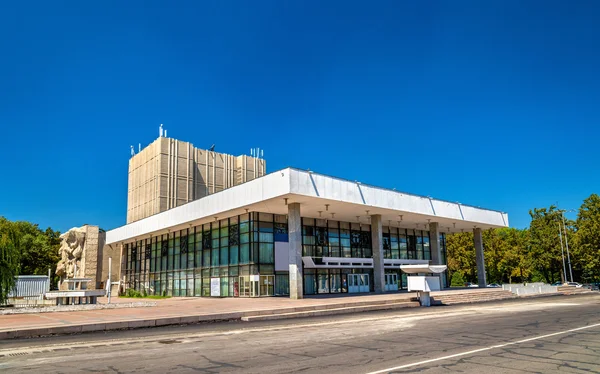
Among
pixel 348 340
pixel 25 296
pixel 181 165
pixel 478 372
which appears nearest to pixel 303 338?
pixel 348 340

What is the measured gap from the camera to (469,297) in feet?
103

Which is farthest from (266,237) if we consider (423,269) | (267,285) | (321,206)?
(423,269)

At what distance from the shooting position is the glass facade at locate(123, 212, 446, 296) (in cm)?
3488

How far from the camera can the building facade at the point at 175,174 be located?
2532 inches

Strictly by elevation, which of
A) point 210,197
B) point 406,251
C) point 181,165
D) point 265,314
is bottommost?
point 265,314

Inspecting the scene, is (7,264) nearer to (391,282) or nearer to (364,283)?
(364,283)

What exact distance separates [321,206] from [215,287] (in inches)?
490

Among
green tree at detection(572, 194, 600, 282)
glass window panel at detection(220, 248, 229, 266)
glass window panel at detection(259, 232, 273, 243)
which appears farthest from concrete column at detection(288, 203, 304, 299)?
green tree at detection(572, 194, 600, 282)

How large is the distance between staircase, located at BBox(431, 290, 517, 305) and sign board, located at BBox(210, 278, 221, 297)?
59.2 feet

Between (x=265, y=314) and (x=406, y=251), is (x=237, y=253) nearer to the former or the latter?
(x=265, y=314)

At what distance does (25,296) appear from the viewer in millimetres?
Answer: 36125

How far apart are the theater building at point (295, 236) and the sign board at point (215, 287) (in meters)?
0.09

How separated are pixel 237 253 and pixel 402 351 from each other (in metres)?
27.4

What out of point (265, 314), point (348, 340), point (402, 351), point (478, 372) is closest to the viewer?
point (478, 372)
